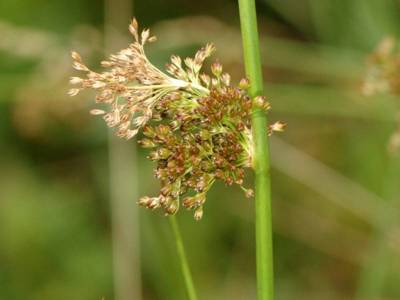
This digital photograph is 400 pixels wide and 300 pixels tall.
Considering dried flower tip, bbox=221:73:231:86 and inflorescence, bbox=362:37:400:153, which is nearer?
dried flower tip, bbox=221:73:231:86

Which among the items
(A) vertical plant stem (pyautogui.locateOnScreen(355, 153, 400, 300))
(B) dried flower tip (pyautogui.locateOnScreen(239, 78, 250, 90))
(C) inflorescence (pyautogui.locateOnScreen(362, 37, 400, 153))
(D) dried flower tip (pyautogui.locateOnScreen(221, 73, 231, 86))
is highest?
(C) inflorescence (pyautogui.locateOnScreen(362, 37, 400, 153))

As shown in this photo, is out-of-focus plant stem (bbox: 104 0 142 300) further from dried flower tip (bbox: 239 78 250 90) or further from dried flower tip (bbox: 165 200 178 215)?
dried flower tip (bbox: 239 78 250 90)

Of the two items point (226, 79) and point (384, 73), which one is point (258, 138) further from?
point (384, 73)

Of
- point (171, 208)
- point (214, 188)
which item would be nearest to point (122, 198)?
point (214, 188)

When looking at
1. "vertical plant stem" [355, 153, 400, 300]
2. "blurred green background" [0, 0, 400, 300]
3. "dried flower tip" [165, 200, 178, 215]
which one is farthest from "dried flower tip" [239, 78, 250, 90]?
"blurred green background" [0, 0, 400, 300]

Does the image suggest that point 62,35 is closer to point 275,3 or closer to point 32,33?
point 32,33
